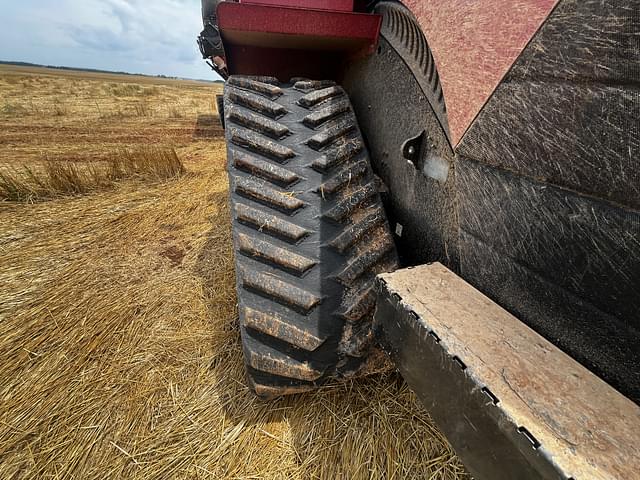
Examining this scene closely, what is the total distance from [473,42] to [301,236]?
2.04 ft

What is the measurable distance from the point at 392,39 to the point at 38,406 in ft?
5.92

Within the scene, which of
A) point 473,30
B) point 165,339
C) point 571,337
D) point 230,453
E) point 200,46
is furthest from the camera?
point 200,46

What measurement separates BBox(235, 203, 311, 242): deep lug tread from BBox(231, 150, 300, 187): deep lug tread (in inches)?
5.5

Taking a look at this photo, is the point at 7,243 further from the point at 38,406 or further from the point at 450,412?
the point at 450,412

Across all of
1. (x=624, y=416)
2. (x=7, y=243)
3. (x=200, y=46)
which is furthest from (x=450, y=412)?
(x=200, y=46)

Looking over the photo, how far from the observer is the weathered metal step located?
0.40 m

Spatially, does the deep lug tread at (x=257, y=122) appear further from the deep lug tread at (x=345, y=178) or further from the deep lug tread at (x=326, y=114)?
the deep lug tread at (x=345, y=178)

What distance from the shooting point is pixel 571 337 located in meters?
0.55

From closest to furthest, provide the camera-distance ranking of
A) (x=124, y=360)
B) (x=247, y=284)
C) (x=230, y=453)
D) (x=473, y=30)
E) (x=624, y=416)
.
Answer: (x=624, y=416)
(x=473, y=30)
(x=247, y=284)
(x=230, y=453)
(x=124, y=360)

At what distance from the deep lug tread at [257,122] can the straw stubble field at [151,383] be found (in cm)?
87

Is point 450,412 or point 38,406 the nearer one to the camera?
point 450,412

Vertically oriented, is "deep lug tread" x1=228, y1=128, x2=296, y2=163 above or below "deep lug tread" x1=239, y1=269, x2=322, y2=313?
above

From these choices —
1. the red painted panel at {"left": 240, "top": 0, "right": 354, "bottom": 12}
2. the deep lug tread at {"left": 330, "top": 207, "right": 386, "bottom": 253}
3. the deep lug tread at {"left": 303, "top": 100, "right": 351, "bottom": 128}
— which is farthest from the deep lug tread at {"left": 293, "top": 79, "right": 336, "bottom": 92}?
the deep lug tread at {"left": 330, "top": 207, "right": 386, "bottom": 253}

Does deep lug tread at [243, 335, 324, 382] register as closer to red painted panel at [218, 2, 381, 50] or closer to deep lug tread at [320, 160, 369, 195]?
deep lug tread at [320, 160, 369, 195]
